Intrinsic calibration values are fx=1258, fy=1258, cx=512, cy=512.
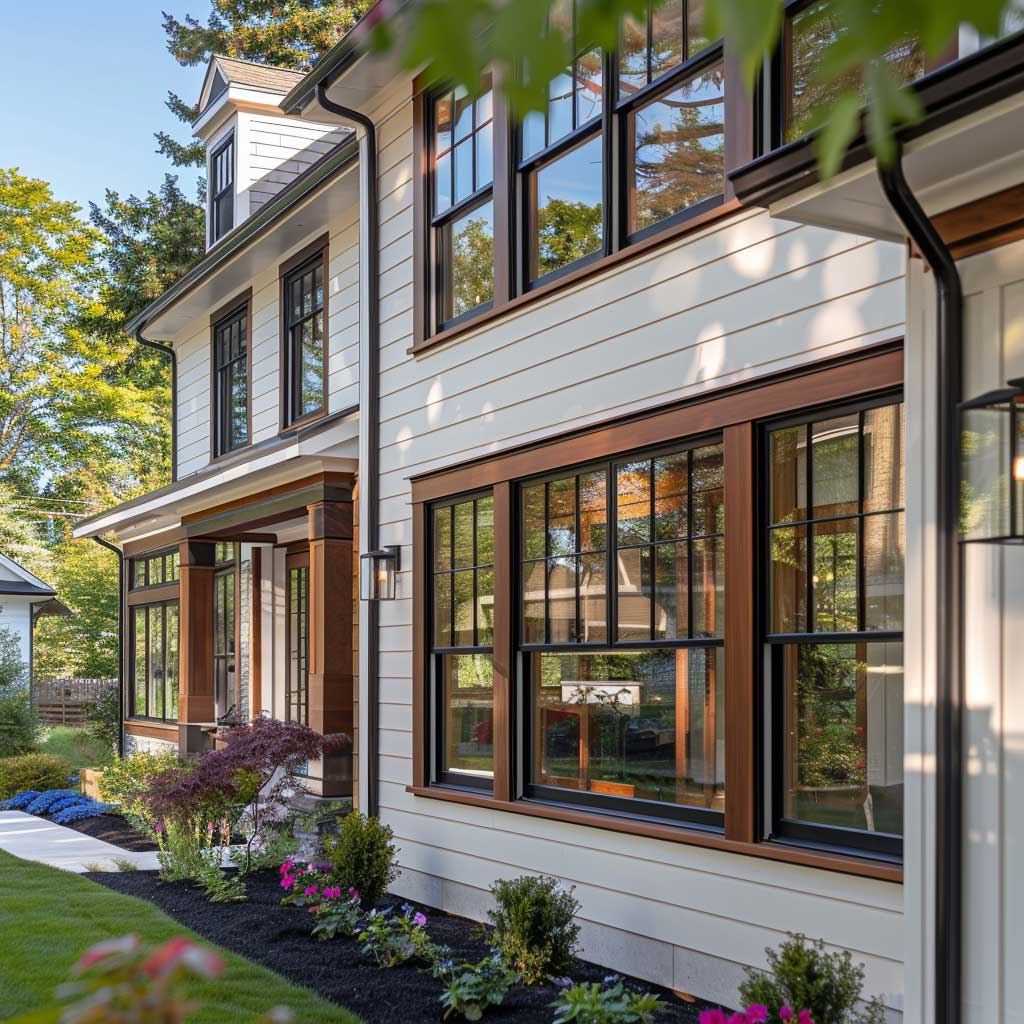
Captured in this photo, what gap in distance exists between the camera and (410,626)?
29.2 ft

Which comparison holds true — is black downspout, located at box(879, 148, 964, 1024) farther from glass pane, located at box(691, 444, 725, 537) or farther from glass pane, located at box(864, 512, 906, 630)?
glass pane, located at box(691, 444, 725, 537)

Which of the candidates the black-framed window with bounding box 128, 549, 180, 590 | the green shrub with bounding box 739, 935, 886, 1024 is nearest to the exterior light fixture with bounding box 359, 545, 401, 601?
the green shrub with bounding box 739, 935, 886, 1024

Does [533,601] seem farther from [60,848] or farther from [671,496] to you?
[60,848]

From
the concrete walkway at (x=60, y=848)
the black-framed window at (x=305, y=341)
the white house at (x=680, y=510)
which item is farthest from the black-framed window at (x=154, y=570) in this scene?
the white house at (x=680, y=510)

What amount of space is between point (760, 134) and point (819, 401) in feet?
4.30

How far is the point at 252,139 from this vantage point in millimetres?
14969

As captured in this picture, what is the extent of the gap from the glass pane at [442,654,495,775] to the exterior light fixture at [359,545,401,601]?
2.62 feet

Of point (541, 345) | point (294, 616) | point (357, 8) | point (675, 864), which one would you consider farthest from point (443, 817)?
point (357, 8)

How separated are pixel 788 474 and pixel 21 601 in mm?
22086

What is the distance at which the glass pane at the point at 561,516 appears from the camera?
7203 millimetres

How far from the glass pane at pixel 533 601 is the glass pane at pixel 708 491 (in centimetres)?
144

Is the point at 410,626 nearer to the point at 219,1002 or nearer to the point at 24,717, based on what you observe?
the point at 219,1002

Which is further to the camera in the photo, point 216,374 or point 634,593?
point 216,374

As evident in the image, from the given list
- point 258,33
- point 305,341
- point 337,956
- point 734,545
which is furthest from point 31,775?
point 258,33
